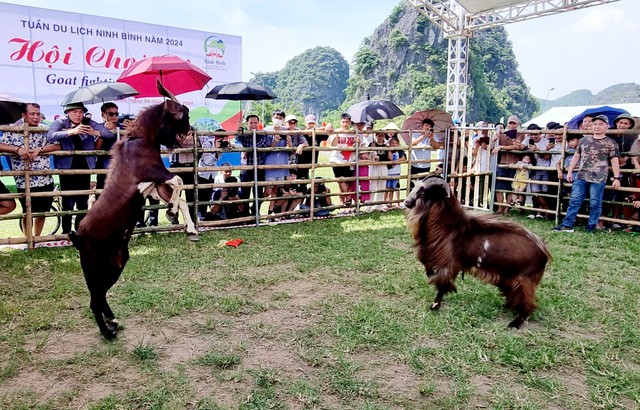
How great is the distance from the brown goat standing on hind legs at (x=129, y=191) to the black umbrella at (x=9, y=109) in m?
3.38

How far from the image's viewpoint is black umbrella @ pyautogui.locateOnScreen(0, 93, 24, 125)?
556 centimetres

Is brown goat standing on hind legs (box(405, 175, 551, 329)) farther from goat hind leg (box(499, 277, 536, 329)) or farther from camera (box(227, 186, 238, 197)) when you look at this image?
camera (box(227, 186, 238, 197))

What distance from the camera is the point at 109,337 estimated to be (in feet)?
11.5

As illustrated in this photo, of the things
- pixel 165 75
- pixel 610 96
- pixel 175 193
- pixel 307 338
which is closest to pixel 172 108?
pixel 175 193

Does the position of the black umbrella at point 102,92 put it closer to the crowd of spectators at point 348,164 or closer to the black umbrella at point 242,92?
the crowd of spectators at point 348,164

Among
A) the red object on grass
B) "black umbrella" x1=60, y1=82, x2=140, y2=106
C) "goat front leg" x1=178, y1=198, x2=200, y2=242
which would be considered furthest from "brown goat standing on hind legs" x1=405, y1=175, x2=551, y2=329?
"black umbrella" x1=60, y1=82, x2=140, y2=106

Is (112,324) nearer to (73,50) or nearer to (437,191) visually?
(437,191)

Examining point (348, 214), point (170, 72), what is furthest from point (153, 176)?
point (348, 214)

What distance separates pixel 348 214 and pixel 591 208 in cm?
402

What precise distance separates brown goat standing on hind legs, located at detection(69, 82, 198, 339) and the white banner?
8.33 m

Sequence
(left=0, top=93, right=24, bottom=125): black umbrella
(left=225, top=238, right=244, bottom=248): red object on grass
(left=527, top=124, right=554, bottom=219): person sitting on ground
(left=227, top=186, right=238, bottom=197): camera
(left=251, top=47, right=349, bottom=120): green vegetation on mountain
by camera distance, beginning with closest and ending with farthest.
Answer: (left=0, top=93, right=24, bottom=125): black umbrella
(left=225, top=238, right=244, bottom=248): red object on grass
(left=227, top=186, right=238, bottom=197): camera
(left=527, top=124, right=554, bottom=219): person sitting on ground
(left=251, top=47, right=349, bottom=120): green vegetation on mountain

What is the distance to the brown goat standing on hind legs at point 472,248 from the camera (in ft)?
12.4

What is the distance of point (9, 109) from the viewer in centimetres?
565

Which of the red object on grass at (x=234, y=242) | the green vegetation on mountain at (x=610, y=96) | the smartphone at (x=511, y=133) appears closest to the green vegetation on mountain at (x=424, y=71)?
the green vegetation on mountain at (x=610, y=96)
